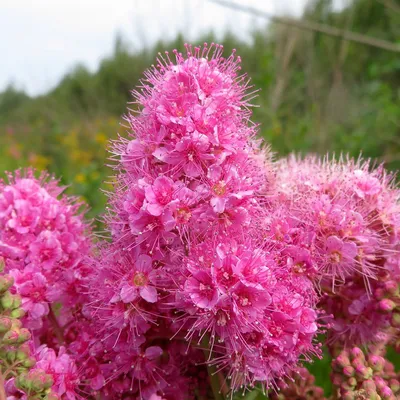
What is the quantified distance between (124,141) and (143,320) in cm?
31

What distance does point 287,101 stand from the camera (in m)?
4.82

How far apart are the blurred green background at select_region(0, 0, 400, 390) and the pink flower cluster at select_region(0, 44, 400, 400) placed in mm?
341

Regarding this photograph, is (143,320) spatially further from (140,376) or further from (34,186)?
(34,186)

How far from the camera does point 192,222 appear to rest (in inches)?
30.7

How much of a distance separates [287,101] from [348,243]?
412cm

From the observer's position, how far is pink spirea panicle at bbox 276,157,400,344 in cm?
88

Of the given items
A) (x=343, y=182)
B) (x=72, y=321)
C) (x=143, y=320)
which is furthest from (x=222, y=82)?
(x=72, y=321)

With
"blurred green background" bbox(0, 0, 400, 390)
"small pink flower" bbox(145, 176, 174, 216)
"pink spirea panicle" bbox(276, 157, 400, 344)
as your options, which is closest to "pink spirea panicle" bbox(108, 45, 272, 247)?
"small pink flower" bbox(145, 176, 174, 216)

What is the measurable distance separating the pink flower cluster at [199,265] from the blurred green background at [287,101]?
1.12 ft

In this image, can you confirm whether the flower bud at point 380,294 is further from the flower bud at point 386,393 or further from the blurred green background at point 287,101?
the blurred green background at point 287,101

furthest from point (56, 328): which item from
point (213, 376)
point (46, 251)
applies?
point (213, 376)

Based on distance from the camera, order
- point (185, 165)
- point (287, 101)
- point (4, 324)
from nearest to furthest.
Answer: point (4, 324)
point (185, 165)
point (287, 101)

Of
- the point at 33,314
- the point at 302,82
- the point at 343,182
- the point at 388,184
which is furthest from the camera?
the point at 302,82

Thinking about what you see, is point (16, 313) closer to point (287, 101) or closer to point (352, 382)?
point (352, 382)
